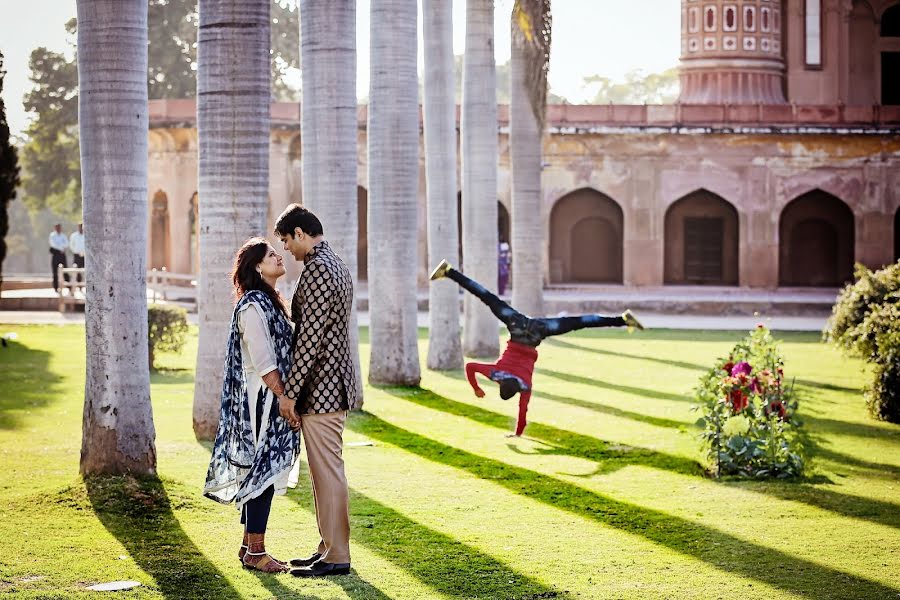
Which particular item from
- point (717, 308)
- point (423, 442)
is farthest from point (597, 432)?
point (717, 308)

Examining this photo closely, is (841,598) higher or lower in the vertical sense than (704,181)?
lower

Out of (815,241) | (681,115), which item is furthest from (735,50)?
(815,241)

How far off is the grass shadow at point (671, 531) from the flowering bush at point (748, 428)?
3.92ft

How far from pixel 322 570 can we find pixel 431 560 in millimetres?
675

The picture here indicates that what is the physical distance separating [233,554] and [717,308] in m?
21.6

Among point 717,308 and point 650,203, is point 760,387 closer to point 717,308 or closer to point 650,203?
point 717,308

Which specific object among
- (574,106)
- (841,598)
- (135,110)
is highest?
(574,106)

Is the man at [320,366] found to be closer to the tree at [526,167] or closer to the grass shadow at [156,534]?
the grass shadow at [156,534]

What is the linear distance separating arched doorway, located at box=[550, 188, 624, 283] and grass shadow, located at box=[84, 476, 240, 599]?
26530mm

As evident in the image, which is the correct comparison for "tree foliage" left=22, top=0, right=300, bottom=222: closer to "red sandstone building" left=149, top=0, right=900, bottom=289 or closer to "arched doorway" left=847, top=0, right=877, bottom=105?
"red sandstone building" left=149, top=0, right=900, bottom=289

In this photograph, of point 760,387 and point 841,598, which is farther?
point 760,387

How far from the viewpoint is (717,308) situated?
2739cm

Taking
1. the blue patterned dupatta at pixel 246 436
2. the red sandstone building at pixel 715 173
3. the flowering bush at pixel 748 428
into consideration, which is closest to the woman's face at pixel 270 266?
the blue patterned dupatta at pixel 246 436

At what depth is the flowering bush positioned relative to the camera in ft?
30.4
